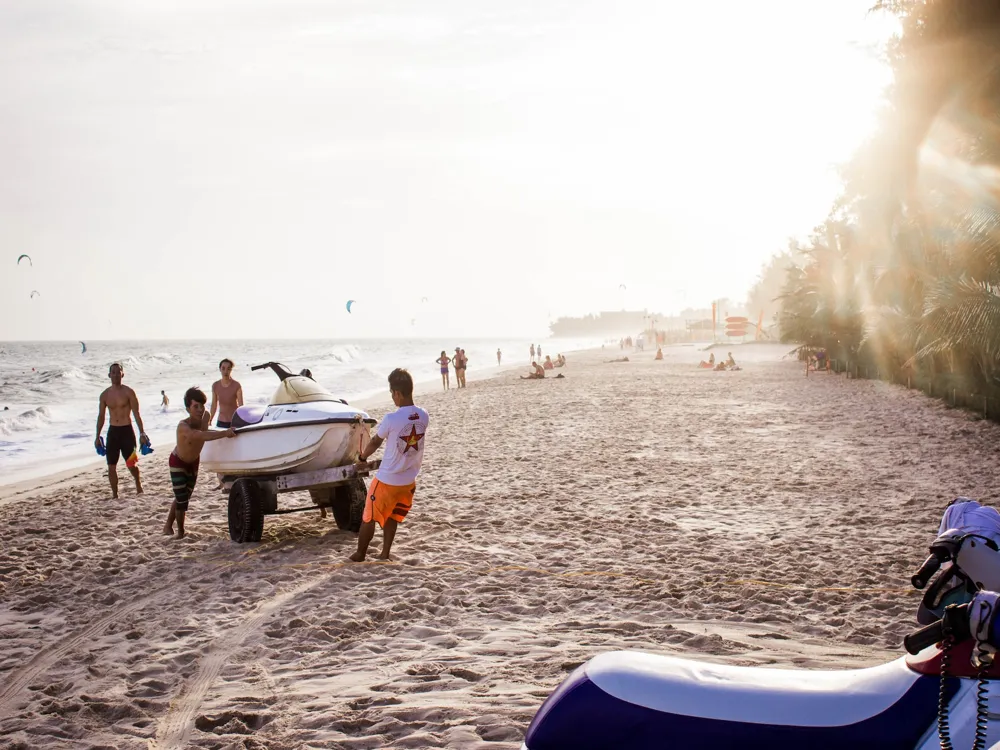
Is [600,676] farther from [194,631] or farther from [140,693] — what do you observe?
[194,631]

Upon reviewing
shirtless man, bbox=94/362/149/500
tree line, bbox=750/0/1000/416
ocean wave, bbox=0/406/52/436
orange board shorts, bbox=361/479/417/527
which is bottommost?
ocean wave, bbox=0/406/52/436

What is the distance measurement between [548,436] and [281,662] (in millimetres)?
10588

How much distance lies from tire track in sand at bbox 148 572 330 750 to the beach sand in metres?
0.02

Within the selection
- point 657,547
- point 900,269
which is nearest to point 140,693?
point 657,547

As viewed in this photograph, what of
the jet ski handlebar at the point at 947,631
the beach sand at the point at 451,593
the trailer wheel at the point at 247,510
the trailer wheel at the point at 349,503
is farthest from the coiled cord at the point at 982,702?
the trailer wheel at the point at 247,510

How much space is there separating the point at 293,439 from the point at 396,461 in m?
1.30

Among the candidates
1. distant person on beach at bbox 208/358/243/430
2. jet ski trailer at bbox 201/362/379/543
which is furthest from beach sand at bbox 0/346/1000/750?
distant person on beach at bbox 208/358/243/430

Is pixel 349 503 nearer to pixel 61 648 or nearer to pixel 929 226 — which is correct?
pixel 61 648

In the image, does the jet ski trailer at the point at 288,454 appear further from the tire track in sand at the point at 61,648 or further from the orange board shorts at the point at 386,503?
the tire track in sand at the point at 61,648

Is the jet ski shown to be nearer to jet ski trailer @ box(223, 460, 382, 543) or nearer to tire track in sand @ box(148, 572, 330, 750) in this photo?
jet ski trailer @ box(223, 460, 382, 543)

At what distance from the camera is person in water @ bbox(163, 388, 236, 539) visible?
7629 millimetres

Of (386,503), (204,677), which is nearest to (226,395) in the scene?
(386,503)

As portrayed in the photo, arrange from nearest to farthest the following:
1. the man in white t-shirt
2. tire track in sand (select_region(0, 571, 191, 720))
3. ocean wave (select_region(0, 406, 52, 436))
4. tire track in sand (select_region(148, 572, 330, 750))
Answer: tire track in sand (select_region(148, 572, 330, 750)) < tire track in sand (select_region(0, 571, 191, 720)) < the man in white t-shirt < ocean wave (select_region(0, 406, 52, 436))

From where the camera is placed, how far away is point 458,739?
364 cm
